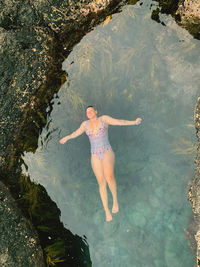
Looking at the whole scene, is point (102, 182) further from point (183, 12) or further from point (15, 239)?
point (183, 12)

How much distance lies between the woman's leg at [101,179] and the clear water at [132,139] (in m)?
0.22

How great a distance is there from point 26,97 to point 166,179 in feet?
8.17

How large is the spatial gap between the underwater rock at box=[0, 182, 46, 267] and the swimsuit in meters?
1.39

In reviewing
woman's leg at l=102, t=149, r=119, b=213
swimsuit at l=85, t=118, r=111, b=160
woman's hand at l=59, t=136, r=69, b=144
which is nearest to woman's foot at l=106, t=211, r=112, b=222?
woman's leg at l=102, t=149, r=119, b=213

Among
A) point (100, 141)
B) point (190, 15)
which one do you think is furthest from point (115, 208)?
point (190, 15)

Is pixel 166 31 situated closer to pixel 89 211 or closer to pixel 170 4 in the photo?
pixel 170 4

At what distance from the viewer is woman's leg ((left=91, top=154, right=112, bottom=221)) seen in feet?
12.9

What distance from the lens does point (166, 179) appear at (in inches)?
162

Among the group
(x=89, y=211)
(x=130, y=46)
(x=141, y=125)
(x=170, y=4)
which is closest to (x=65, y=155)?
(x=89, y=211)

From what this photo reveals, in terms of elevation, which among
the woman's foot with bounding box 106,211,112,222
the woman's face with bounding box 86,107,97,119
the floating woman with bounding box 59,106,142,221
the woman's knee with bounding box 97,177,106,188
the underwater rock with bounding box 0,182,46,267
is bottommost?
the woman's foot with bounding box 106,211,112,222

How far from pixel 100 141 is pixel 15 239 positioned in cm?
176

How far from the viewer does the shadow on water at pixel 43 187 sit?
3.84 m

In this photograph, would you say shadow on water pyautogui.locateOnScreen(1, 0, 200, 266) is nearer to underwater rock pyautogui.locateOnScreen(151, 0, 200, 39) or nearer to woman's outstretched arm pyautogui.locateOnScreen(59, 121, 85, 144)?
underwater rock pyautogui.locateOnScreen(151, 0, 200, 39)

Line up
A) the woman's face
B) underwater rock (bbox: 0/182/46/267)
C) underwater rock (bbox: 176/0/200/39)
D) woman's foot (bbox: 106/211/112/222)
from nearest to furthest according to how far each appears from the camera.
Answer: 1. underwater rock (bbox: 0/182/46/267)
2. underwater rock (bbox: 176/0/200/39)
3. the woman's face
4. woman's foot (bbox: 106/211/112/222)
